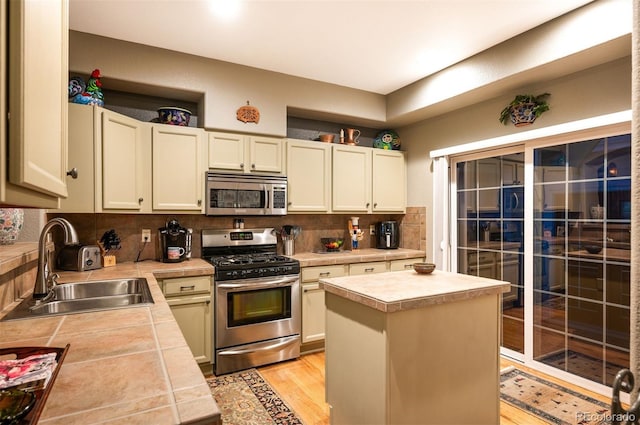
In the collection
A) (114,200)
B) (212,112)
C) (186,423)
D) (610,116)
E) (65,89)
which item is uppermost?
(212,112)

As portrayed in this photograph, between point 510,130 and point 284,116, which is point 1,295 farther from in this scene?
point 510,130

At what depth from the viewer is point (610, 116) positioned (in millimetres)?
2494

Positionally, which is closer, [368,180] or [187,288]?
[187,288]

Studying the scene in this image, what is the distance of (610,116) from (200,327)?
344 cm

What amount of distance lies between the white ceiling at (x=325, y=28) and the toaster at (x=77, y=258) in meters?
1.66

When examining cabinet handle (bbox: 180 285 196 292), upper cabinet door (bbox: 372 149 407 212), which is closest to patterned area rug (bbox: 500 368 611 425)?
upper cabinet door (bbox: 372 149 407 212)

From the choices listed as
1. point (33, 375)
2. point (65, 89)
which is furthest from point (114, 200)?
point (33, 375)

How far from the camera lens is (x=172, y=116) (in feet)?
10.3

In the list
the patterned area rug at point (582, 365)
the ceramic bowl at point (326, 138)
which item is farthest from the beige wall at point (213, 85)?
the patterned area rug at point (582, 365)

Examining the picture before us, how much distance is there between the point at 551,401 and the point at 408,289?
158cm

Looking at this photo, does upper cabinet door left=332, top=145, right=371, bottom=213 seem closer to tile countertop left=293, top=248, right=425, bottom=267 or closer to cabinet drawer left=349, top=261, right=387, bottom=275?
tile countertop left=293, top=248, right=425, bottom=267

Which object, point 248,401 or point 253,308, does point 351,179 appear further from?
point 248,401

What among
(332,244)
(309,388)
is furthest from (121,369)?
(332,244)

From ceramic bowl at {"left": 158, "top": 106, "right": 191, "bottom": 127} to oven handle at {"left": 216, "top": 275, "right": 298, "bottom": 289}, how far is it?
1477 mm
